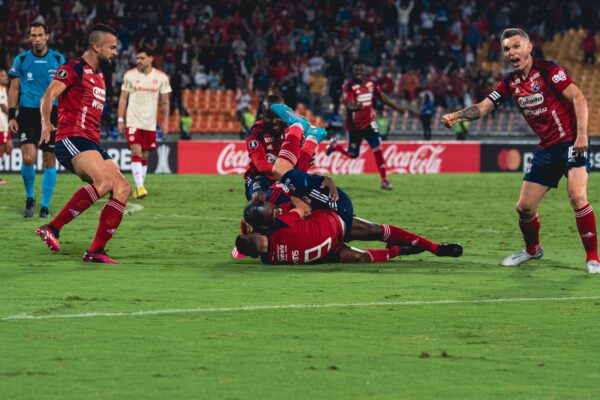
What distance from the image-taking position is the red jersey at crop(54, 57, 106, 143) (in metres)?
12.1

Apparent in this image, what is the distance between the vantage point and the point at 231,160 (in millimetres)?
29906

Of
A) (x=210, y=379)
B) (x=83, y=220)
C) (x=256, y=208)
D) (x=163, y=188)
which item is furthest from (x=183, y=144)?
(x=210, y=379)

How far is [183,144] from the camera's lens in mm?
29750

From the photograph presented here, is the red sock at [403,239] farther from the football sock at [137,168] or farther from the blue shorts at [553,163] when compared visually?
the football sock at [137,168]

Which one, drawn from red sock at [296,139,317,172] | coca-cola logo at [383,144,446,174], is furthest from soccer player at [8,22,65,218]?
coca-cola logo at [383,144,446,174]

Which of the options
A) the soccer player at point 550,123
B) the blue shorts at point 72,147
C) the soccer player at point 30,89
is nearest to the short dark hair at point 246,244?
the blue shorts at point 72,147

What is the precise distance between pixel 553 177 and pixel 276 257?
2.71 metres

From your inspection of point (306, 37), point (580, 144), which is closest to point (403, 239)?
point (580, 144)

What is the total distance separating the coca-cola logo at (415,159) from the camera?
31.2 m

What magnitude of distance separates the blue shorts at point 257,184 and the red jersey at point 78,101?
1672 millimetres

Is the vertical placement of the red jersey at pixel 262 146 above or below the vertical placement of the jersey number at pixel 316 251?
above

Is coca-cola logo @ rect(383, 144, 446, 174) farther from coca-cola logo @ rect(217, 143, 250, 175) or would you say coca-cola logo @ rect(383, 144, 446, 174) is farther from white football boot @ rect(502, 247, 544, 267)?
white football boot @ rect(502, 247, 544, 267)

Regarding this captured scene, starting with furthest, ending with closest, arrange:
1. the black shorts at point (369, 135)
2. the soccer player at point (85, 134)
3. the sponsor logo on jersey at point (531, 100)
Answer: the black shorts at point (369, 135)
the soccer player at point (85, 134)
the sponsor logo on jersey at point (531, 100)

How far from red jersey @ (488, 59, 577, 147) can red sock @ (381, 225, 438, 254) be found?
4.70 ft
